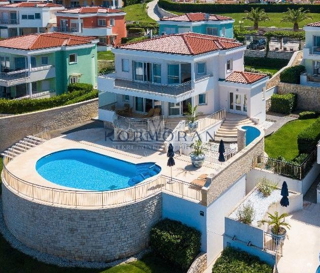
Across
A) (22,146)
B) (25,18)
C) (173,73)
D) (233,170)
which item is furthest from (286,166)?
(25,18)

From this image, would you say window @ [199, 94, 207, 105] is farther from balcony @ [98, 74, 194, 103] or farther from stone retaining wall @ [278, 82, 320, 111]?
stone retaining wall @ [278, 82, 320, 111]

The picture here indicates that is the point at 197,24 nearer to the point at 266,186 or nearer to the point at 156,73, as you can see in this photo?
the point at 156,73

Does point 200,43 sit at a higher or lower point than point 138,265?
higher

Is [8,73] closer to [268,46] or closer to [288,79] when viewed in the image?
[288,79]

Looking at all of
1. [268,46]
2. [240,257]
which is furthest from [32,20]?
[240,257]

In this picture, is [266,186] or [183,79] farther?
[183,79]

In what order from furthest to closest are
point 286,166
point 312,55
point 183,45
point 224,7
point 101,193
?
1. point 224,7
2. point 312,55
3. point 183,45
4. point 286,166
5. point 101,193

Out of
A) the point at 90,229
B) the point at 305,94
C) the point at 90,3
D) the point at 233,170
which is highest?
the point at 90,3

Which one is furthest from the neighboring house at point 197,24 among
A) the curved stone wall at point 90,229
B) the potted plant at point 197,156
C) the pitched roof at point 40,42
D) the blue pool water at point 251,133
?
the curved stone wall at point 90,229
